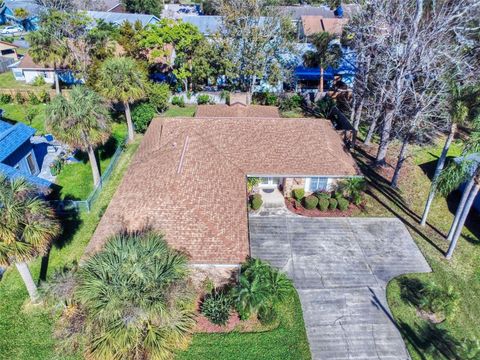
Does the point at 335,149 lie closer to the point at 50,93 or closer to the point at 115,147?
the point at 115,147

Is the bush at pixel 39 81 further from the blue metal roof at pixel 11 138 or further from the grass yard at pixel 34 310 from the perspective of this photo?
the grass yard at pixel 34 310

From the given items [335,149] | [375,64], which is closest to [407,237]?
[335,149]

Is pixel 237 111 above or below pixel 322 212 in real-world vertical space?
above

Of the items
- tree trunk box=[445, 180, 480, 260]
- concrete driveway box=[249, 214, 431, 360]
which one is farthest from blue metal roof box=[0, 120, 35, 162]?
tree trunk box=[445, 180, 480, 260]

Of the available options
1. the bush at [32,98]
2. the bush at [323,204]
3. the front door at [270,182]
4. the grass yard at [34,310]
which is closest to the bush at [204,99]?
the bush at [32,98]

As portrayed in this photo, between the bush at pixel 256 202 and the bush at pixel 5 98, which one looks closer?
the bush at pixel 256 202

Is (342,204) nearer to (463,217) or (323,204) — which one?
(323,204)

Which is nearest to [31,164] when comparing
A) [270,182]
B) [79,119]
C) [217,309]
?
[79,119]
